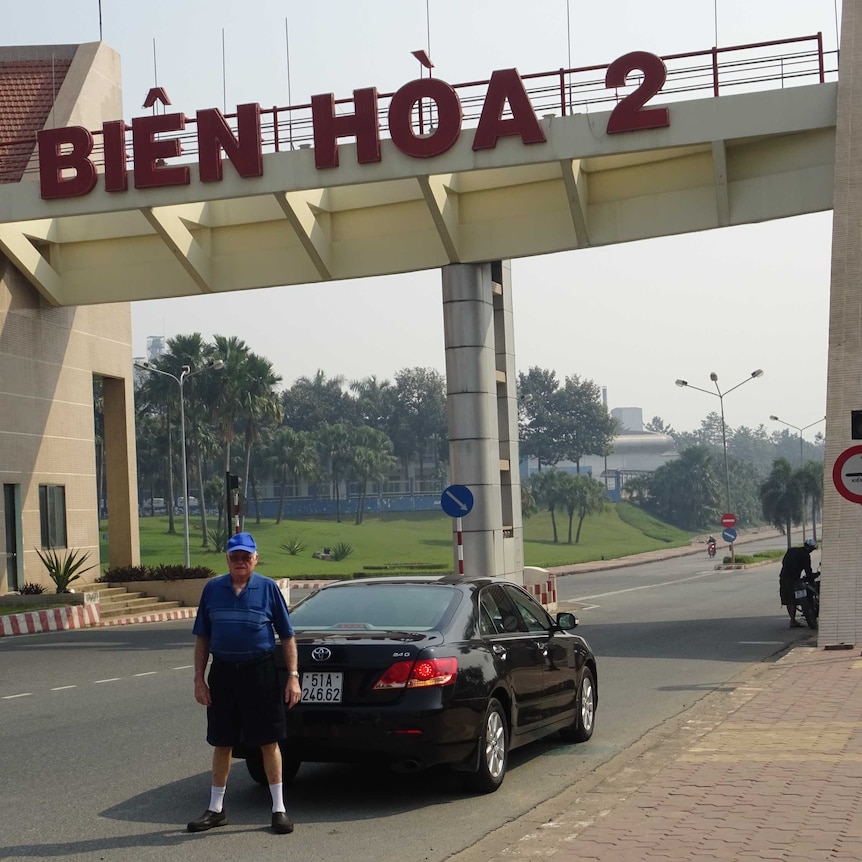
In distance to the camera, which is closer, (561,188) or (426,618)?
(426,618)

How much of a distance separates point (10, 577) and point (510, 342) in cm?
1247

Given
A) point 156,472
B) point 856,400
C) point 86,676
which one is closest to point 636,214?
point 856,400

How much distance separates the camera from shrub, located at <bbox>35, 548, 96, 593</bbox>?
30.8 metres

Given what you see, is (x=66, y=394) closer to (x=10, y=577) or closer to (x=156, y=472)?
(x=10, y=577)

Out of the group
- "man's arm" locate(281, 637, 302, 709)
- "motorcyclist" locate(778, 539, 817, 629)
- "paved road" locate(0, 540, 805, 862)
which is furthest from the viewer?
"motorcyclist" locate(778, 539, 817, 629)

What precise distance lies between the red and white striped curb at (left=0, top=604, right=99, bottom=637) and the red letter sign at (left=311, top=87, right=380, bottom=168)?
1088 centimetres

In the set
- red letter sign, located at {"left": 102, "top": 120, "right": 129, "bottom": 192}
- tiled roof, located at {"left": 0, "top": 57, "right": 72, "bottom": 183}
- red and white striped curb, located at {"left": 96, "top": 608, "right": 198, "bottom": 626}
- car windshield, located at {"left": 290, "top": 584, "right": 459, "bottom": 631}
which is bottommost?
red and white striped curb, located at {"left": 96, "top": 608, "right": 198, "bottom": 626}

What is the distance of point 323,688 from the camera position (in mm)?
8547

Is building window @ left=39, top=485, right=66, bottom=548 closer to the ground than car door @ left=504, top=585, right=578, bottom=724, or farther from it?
farther from it

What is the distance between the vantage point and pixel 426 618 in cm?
912

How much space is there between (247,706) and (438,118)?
19.0 meters

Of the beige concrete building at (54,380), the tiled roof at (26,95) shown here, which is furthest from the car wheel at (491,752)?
the tiled roof at (26,95)

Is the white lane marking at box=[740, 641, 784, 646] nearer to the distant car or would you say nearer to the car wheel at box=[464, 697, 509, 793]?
the distant car

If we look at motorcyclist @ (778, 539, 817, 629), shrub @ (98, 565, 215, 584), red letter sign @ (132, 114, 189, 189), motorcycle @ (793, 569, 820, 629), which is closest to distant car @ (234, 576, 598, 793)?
motorcycle @ (793, 569, 820, 629)
